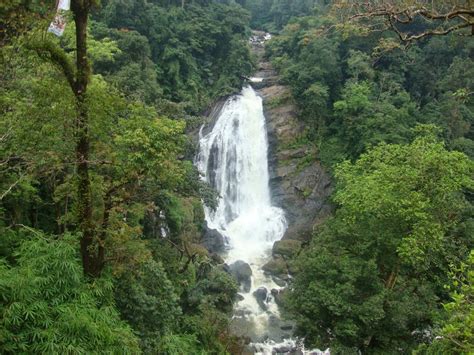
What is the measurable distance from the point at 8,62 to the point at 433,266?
40.2 ft

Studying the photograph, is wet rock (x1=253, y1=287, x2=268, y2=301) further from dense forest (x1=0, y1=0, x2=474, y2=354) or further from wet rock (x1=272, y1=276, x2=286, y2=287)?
dense forest (x1=0, y1=0, x2=474, y2=354)

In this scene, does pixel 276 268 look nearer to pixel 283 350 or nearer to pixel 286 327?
pixel 286 327

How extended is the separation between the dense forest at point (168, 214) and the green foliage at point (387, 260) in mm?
55

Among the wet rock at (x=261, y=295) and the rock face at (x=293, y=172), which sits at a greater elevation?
the rock face at (x=293, y=172)

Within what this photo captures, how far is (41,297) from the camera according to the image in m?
6.38

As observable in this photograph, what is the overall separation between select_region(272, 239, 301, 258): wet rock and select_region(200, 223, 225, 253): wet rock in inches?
112

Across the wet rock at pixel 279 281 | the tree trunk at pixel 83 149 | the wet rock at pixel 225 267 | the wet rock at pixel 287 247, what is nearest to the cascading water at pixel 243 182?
the wet rock at pixel 279 281

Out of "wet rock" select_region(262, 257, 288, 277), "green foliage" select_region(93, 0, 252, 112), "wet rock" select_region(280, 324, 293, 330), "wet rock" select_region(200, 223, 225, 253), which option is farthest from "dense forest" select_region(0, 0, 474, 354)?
"wet rock" select_region(262, 257, 288, 277)

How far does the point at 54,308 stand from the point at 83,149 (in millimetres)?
2470

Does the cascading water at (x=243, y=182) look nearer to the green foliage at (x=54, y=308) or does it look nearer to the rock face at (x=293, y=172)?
the rock face at (x=293, y=172)

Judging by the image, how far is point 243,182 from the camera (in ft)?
83.9

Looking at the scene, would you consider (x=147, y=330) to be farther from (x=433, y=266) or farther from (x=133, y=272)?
(x=433, y=266)

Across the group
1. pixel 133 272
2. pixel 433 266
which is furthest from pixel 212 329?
pixel 433 266

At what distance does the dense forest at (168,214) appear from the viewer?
606 centimetres
